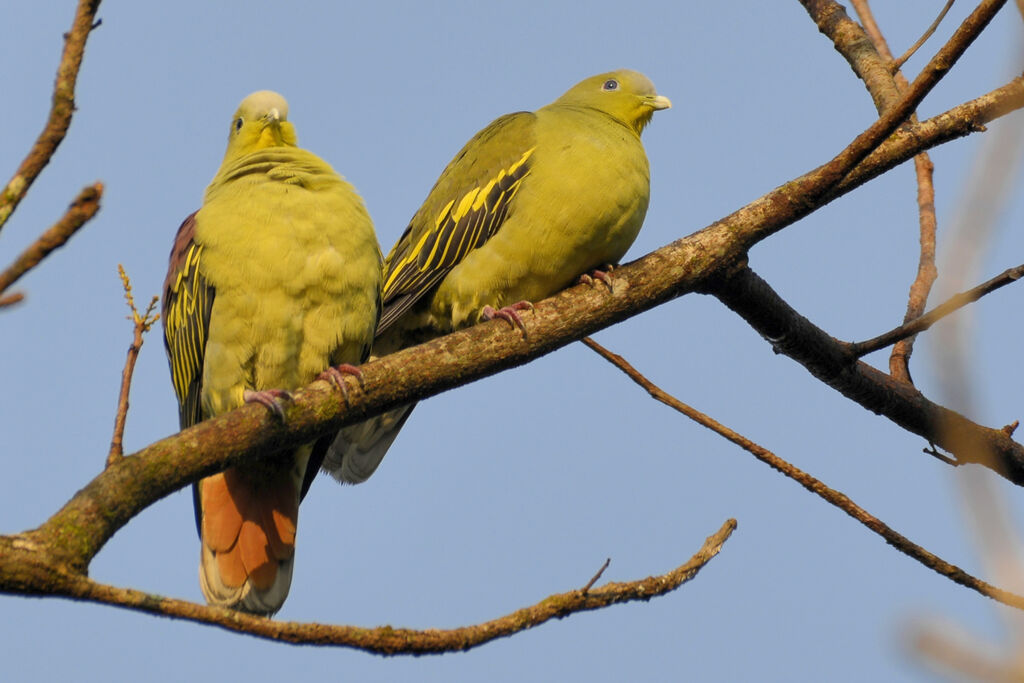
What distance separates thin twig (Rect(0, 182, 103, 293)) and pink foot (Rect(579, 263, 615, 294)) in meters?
2.38

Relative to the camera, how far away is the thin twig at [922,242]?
4439mm

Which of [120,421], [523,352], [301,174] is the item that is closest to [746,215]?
[523,352]

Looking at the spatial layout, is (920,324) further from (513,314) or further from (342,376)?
(342,376)

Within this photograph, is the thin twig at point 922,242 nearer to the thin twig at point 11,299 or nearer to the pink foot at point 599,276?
the pink foot at point 599,276

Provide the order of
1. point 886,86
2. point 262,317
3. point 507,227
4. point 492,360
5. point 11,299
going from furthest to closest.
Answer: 1. point 507,227
2. point 886,86
3. point 262,317
4. point 492,360
5. point 11,299

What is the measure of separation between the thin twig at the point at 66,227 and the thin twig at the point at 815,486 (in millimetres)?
2104

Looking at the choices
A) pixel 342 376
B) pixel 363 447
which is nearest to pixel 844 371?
pixel 342 376

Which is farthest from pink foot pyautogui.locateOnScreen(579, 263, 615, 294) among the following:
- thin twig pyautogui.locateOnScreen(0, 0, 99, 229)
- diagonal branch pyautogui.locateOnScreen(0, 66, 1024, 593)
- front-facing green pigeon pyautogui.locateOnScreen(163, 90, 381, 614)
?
thin twig pyautogui.locateOnScreen(0, 0, 99, 229)

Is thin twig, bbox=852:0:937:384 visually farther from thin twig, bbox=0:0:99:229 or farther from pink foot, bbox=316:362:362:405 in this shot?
thin twig, bbox=0:0:99:229

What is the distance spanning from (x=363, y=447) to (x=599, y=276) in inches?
59.4

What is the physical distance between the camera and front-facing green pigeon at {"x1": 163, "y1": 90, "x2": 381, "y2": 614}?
4.23m

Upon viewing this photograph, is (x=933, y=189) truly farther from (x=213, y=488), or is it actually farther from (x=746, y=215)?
(x=213, y=488)

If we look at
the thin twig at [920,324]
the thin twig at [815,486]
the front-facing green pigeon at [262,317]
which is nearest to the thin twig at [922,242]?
the thin twig at [920,324]

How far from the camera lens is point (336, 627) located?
251 centimetres
